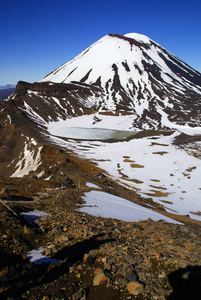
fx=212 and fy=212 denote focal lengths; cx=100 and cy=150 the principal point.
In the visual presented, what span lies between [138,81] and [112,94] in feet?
96.7

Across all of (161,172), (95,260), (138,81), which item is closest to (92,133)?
(161,172)

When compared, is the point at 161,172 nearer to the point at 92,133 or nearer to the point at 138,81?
the point at 92,133

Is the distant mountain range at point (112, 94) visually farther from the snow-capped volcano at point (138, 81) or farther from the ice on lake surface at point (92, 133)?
the ice on lake surface at point (92, 133)

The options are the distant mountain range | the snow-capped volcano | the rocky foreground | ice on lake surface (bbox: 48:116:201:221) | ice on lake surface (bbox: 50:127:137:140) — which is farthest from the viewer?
the snow-capped volcano

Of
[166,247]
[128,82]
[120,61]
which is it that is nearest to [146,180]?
[166,247]

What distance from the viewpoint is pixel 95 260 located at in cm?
539

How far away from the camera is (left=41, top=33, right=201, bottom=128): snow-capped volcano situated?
11131 centimetres

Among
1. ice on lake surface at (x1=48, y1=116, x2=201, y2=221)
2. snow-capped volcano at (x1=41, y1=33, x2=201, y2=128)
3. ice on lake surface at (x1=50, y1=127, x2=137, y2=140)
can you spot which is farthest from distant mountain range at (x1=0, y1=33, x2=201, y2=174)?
ice on lake surface at (x1=48, y1=116, x2=201, y2=221)

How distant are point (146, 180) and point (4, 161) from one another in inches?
1236

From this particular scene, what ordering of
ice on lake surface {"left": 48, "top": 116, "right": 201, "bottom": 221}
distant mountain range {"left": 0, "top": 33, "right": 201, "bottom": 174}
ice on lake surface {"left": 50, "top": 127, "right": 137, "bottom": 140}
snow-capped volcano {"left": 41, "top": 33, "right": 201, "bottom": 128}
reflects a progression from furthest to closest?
snow-capped volcano {"left": 41, "top": 33, "right": 201, "bottom": 128}
ice on lake surface {"left": 50, "top": 127, "right": 137, "bottom": 140}
distant mountain range {"left": 0, "top": 33, "right": 201, "bottom": 174}
ice on lake surface {"left": 48, "top": 116, "right": 201, "bottom": 221}

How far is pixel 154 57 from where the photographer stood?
186125mm

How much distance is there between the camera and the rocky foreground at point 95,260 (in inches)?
172

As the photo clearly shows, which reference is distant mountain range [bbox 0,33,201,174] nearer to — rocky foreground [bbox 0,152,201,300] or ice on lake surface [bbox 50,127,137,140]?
ice on lake surface [bbox 50,127,137,140]

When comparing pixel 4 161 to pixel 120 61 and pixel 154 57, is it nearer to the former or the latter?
pixel 120 61
